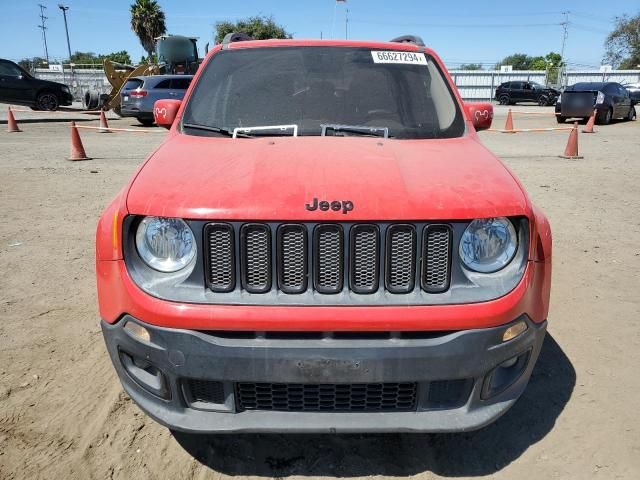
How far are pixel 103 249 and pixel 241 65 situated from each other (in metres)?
1.84

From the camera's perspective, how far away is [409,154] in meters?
2.53

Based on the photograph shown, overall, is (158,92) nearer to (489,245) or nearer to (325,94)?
(325,94)

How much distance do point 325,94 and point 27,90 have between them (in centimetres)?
2052

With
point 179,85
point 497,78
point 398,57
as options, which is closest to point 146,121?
point 179,85

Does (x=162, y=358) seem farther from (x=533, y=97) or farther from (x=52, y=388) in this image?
(x=533, y=97)

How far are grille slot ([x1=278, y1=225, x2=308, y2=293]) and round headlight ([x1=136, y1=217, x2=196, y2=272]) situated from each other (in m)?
0.37

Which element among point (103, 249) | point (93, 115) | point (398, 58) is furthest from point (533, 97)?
point (103, 249)

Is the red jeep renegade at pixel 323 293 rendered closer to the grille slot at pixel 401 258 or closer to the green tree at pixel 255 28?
the grille slot at pixel 401 258

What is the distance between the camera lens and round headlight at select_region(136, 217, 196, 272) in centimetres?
208

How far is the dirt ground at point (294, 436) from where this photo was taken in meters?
2.41

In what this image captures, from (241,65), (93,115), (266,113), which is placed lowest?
(93,115)

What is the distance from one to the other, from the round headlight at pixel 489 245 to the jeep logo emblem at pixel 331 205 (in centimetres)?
49

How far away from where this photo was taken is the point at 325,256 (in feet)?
6.61

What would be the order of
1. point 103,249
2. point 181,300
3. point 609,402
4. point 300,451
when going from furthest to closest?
point 609,402
point 300,451
point 103,249
point 181,300
